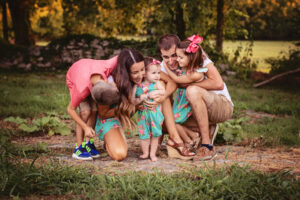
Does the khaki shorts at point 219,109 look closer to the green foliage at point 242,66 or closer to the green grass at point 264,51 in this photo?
the green foliage at point 242,66

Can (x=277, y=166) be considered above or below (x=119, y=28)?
below

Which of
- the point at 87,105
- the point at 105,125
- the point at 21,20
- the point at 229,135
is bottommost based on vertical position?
the point at 229,135

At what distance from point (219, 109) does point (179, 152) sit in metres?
0.64

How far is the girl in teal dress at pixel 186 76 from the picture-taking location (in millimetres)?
3396

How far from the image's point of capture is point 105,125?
3.59 metres

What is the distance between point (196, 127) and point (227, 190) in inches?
55.8

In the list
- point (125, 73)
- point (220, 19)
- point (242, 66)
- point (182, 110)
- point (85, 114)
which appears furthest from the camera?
point (220, 19)

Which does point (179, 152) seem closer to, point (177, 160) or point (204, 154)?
point (177, 160)

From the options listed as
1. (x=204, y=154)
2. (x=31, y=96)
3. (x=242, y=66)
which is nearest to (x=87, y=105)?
(x=204, y=154)

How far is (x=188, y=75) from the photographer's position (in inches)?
139

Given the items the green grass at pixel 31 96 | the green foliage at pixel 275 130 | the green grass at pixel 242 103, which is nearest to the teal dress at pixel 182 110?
the green grass at pixel 242 103

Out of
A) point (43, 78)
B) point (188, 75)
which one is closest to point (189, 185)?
point (188, 75)

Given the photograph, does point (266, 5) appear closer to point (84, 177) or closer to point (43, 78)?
point (43, 78)

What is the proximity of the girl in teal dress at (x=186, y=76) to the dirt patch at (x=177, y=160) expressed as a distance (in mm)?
322
